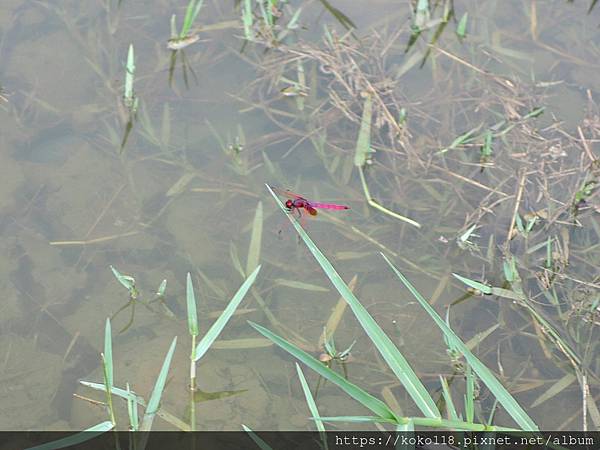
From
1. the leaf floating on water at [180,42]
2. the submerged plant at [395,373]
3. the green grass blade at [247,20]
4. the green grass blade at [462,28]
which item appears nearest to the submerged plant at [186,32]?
the leaf floating on water at [180,42]

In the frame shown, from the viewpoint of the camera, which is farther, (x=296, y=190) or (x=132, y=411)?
(x=296, y=190)

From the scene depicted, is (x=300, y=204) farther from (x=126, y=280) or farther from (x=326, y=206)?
(x=126, y=280)

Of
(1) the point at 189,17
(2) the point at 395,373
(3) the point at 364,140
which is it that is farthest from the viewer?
(1) the point at 189,17

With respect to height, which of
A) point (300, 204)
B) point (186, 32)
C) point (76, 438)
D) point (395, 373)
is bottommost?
point (76, 438)

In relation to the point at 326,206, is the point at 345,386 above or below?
above

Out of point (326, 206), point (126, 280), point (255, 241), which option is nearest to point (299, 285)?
point (255, 241)

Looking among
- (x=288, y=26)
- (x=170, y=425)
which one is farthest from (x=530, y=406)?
(x=288, y=26)

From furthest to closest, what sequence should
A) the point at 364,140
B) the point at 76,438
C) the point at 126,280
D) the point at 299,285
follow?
the point at 364,140
the point at 299,285
the point at 126,280
the point at 76,438
